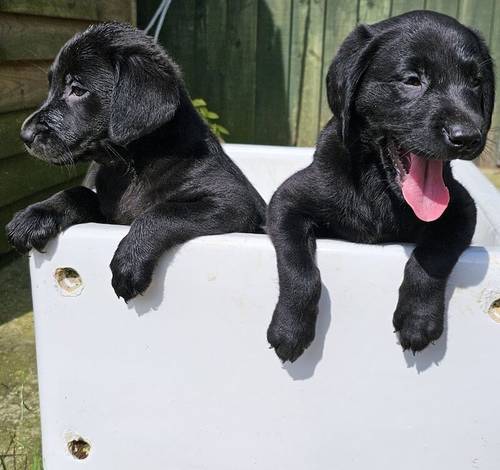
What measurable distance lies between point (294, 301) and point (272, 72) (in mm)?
3443

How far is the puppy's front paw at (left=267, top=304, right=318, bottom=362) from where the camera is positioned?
1.34 meters

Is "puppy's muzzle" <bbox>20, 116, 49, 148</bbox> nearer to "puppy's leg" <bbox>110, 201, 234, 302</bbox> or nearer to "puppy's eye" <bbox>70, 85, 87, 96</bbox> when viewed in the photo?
"puppy's eye" <bbox>70, 85, 87, 96</bbox>

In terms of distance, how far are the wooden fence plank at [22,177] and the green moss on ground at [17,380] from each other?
42 cm

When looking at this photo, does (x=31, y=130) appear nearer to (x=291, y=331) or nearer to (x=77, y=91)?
(x=77, y=91)

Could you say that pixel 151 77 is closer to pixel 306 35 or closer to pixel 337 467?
pixel 337 467

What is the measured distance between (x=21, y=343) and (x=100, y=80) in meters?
1.09

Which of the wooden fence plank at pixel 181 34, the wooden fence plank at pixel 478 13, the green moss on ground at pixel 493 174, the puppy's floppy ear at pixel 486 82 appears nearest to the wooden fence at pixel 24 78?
the wooden fence plank at pixel 181 34

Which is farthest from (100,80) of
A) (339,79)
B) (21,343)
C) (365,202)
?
(21,343)

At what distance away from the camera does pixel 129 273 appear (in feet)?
4.45

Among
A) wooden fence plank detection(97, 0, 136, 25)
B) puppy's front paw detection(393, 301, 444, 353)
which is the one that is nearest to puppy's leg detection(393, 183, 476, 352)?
puppy's front paw detection(393, 301, 444, 353)

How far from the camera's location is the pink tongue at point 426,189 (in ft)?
4.58

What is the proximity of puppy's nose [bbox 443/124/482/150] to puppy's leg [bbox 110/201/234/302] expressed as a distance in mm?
571

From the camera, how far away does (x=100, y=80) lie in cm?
165

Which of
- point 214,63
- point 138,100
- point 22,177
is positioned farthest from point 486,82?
point 214,63
